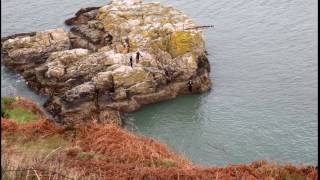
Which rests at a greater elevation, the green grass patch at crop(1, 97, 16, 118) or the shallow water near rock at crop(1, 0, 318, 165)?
the green grass patch at crop(1, 97, 16, 118)

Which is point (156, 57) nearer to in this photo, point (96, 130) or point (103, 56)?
point (103, 56)

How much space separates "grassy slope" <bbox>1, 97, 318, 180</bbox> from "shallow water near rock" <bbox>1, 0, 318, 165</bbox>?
1867cm

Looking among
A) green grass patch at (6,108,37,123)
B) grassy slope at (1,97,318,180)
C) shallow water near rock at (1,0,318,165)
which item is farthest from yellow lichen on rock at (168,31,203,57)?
grassy slope at (1,97,318,180)

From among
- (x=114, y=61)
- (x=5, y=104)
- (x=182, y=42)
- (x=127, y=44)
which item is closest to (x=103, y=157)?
(x=5, y=104)

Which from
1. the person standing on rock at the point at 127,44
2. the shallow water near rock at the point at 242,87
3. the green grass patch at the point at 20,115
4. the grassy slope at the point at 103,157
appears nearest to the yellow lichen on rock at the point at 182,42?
the shallow water near rock at the point at 242,87

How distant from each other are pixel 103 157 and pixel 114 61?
32.8 metres

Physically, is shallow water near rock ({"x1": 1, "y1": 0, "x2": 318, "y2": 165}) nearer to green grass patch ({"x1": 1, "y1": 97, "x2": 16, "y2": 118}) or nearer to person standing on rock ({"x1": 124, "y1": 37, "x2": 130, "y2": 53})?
person standing on rock ({"x1": 124, "y1": 37, "x2": 130, "y2": 53})

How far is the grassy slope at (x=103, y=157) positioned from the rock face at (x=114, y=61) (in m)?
23.7

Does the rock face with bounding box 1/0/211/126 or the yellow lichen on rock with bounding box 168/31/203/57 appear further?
the yellow lichen on rock with bounding box 168/31/203/57

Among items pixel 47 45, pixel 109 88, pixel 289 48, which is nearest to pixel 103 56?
pixel 109 88

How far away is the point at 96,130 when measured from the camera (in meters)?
17.6

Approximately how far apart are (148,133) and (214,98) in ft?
28.5

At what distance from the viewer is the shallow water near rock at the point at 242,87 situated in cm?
3869

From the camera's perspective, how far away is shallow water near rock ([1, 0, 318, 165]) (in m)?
38.7
